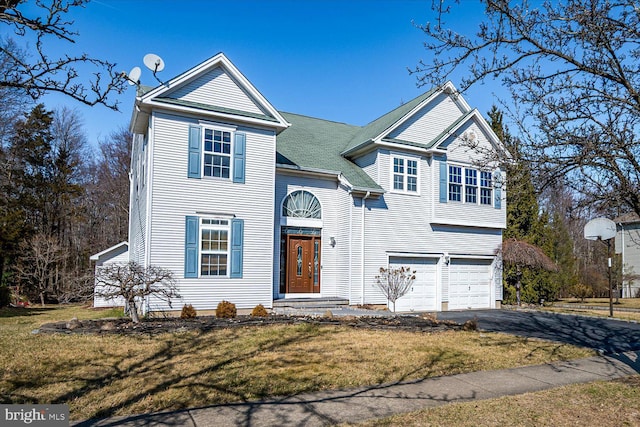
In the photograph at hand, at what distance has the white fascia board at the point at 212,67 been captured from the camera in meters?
13.2

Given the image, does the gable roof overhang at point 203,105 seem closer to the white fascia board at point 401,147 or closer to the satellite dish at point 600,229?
the white fascia board at point 401,147

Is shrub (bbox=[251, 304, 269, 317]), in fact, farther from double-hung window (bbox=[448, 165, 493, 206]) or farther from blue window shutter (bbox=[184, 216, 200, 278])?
double-hung window (bbox=[448, 165, 493, 206])

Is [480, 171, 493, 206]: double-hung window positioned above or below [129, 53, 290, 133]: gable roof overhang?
below

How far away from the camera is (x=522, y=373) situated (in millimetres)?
Result: 7676

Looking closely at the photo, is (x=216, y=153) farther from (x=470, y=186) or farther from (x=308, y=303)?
(x=470, y=186)

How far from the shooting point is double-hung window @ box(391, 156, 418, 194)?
695 inches

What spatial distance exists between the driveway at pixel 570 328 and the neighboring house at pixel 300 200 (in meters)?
3.16

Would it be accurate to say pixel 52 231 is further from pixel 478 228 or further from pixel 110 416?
Answer: pixel 110 416

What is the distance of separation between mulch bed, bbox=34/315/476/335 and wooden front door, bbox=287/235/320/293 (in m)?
3.60

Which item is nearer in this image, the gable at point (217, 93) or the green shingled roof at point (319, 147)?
the gable at point (217, 93)

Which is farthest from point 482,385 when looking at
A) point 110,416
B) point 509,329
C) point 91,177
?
point 91,177

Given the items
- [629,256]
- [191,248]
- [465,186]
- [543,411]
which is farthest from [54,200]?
[629,256]

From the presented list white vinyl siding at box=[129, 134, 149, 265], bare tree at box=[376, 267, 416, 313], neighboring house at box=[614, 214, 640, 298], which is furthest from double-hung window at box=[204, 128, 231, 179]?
neighboring house at box=[614, 214, 640, 298]

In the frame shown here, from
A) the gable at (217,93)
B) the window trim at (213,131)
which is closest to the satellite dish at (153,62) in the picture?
the gable at (217,93)
